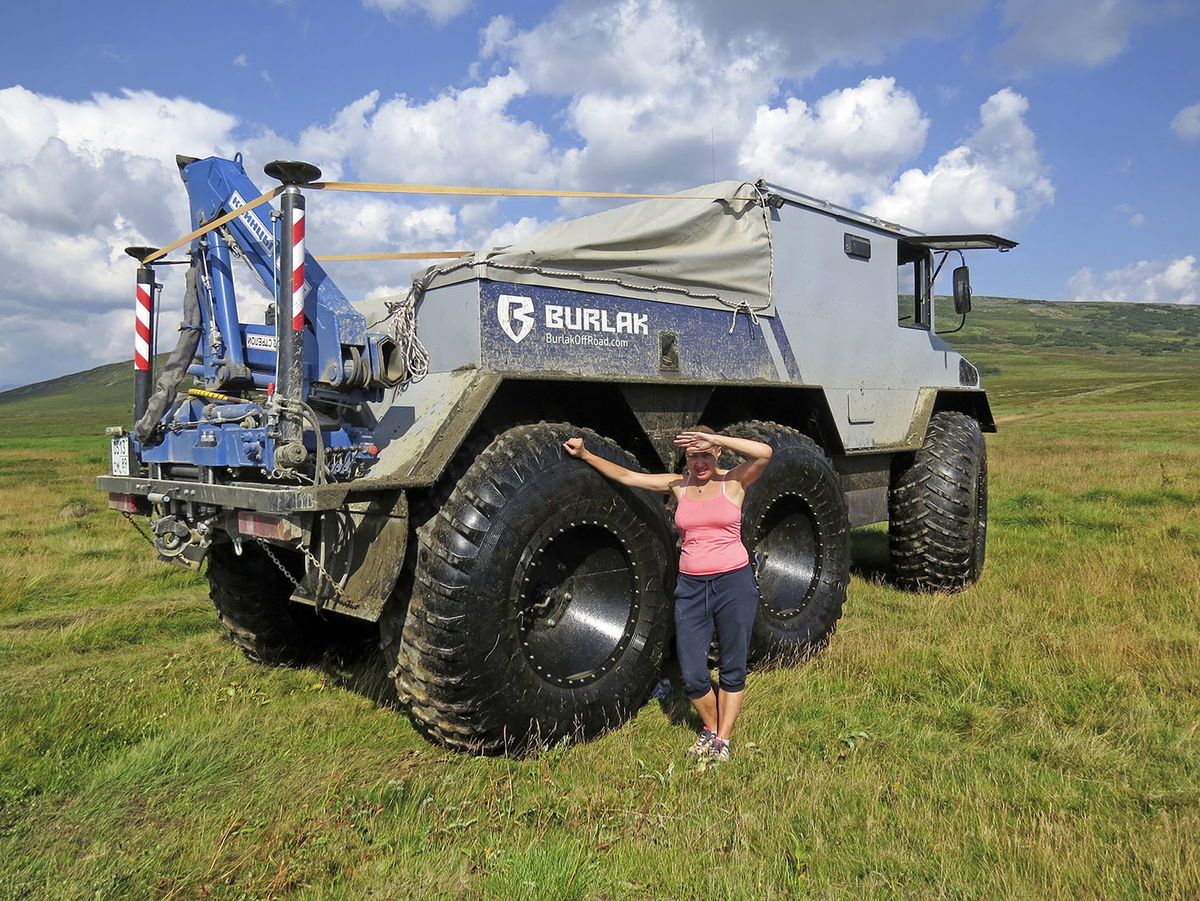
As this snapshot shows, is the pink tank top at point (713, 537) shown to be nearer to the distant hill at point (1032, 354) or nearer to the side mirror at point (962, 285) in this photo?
the side mirror at point (962, 285)

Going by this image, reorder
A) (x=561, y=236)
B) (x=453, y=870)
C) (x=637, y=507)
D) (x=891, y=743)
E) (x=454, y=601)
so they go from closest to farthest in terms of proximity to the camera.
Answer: (x=453, y=870), (x=454, y=601), (x=891, y=743), (x=637, y=507), (x=561, y=236)

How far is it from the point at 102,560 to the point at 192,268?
5170 mm

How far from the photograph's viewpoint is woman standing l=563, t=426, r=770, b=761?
3828 mm

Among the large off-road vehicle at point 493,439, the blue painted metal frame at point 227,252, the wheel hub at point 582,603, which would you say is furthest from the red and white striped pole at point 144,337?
the wheel hub at point 582,603

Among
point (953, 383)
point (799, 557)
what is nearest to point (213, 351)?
point (799, 557)

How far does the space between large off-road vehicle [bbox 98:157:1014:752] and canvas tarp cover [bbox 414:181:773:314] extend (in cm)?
2

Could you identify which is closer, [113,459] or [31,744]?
[31,744]

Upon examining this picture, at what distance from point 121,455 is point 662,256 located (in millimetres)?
3143

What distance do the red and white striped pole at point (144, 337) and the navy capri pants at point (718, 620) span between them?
314 cm

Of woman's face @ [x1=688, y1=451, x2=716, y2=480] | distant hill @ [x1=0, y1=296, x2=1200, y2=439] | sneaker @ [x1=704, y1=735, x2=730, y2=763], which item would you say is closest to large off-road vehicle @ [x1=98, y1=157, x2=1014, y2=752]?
woman's face @ [x1=688, y1=451, x2=716, y2=480]

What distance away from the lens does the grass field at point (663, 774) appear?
278cm

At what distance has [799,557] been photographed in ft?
17.5

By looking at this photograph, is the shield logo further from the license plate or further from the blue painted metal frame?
the license plate

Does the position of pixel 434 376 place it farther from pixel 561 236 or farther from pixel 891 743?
pixel 891 743
